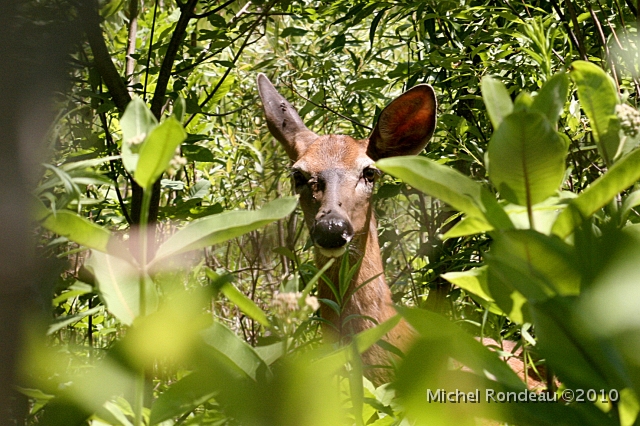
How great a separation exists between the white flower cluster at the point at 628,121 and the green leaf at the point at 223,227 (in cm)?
39

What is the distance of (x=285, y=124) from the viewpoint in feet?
17.0

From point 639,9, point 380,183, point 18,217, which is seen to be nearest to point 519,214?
point 18,217

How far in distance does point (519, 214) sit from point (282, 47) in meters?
5.58

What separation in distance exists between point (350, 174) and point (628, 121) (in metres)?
3.67

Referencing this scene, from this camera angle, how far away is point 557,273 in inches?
26.5

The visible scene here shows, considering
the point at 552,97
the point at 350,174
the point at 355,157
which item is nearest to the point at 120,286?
the point at 552,97

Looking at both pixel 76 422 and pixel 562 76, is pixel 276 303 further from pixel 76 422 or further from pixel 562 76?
pixel 562 76

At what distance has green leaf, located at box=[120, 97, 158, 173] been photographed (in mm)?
738

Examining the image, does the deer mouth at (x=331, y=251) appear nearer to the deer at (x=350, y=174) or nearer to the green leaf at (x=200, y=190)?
the deer at (x=350, y=174)

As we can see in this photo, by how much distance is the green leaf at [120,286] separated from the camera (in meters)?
0.76

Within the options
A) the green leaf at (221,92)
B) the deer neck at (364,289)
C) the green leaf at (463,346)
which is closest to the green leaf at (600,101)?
the green leaf at (463,346)

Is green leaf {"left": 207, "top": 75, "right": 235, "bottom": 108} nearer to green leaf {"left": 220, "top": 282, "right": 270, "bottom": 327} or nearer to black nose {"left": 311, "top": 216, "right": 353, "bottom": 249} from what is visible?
black nose {"left": 311, "top": 216, "right": 353, "bottom": 249}

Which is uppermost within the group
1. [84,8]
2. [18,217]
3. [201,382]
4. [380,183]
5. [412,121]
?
[84,8]

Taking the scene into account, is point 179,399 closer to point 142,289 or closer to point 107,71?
point 142,289
